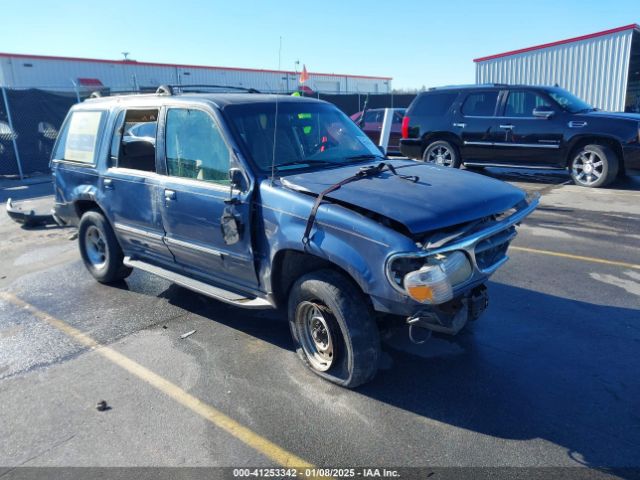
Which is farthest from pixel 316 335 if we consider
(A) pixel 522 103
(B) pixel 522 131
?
(A) pixel 522 103

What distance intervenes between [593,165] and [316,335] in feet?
27.3

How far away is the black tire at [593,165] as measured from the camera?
31.5ft

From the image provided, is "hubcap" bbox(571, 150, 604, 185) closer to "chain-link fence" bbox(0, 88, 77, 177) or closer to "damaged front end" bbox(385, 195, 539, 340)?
"damaged front end" bbox(385, 195, 539, 340)

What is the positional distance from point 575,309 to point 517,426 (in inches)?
79.5

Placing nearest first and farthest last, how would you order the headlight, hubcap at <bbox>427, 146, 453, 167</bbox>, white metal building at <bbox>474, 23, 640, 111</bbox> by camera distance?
the headlight < hubcap at <bbox>427, 146, 453, 167</bbox> < white metal building at <bbox>474, 23, 640, 111</bbox>

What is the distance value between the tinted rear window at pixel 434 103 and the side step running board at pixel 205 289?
26.7 feet

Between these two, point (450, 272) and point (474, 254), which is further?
point (474, 254)

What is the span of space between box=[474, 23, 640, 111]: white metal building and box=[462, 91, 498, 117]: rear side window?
35.8 ft

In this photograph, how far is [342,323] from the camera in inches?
128

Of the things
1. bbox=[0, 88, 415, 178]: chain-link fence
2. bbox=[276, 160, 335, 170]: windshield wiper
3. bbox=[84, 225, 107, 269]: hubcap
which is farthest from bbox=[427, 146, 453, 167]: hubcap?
bbox=[84, 225, 107, 269]: hubcap

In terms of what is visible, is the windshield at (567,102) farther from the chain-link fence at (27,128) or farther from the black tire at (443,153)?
the chain-link fence at (27,128)

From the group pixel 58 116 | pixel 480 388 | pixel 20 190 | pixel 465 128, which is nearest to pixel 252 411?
pixel 480 388

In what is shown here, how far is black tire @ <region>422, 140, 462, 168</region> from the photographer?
1122 cm

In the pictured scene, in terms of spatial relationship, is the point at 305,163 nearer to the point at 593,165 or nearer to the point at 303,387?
the point at 303,387
